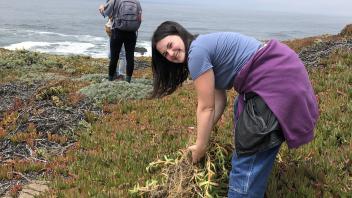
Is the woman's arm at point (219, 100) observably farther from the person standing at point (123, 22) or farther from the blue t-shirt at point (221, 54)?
the person standing at point (123, 22)

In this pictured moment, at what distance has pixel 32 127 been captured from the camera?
1015 centimetres

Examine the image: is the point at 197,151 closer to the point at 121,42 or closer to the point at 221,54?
the point at 221,54

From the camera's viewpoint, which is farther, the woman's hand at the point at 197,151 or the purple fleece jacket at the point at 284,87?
the woman's hand at the point at 197,151

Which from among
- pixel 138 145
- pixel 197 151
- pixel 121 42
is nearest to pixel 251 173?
pixel 197 151

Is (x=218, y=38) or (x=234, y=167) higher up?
(x=218, y=38)

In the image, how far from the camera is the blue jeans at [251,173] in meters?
4.96

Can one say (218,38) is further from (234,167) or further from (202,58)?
(234,167)

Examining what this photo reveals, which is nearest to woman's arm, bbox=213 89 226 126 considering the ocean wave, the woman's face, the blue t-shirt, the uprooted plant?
the uprooted plant

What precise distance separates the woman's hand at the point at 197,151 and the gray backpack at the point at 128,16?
7.64 m

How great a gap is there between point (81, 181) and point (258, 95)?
347 centimetres

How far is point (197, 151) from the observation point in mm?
5551

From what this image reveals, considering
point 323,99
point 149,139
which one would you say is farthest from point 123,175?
point 323,99

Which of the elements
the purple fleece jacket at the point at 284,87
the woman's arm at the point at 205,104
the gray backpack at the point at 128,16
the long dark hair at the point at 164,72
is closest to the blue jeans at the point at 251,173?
the purple fleece jacket at the point at 284,87

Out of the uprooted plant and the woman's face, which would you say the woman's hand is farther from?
the woman's face
